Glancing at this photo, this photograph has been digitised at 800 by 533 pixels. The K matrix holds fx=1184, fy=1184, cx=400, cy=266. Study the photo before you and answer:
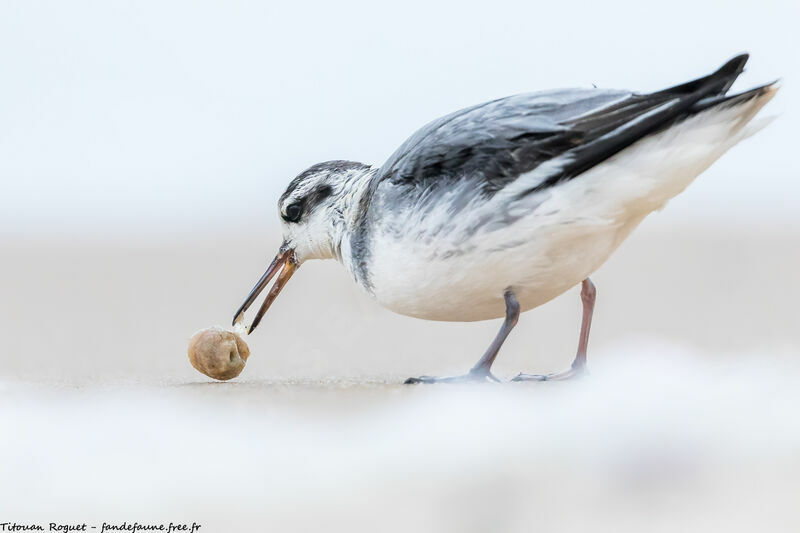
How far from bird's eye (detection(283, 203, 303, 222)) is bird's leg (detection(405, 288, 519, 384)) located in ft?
3.98

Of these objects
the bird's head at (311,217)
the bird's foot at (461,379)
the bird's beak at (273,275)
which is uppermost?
the bird's head at (311,217)

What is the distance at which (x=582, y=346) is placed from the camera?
5.71m

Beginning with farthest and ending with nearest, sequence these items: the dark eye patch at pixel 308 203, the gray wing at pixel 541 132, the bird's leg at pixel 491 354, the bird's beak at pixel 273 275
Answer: the bird's beak at pixel 273 275
the dark eye patch at pixel 308 203
the bird's leg at pixel 491 354
the gray wing at pixel 541 132

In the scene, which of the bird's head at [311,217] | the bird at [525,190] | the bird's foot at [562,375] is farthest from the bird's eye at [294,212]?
the bird's foot at [562,375]

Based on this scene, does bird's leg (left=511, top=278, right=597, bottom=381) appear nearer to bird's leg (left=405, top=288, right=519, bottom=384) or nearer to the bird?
the bird

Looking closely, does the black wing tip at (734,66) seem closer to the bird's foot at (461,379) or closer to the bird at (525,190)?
the bird at (525,190)

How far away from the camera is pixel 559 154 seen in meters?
4.67

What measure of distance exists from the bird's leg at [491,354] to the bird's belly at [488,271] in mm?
56

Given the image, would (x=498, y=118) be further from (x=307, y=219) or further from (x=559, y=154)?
(x=307, y=219)

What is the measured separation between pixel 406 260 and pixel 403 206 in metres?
0.23

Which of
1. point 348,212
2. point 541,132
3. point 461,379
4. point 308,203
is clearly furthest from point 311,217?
point 541,132

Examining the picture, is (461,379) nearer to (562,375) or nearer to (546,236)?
(562,375)

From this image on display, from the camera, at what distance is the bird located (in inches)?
181

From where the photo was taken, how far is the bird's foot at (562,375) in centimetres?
553
